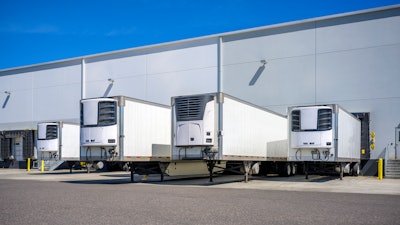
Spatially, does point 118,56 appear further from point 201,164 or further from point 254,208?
point 254,208

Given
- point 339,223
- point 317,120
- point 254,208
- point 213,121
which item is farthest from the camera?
point 317,120

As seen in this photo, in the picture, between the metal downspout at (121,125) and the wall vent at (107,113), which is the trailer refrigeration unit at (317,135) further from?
the wall vent at (107,113)

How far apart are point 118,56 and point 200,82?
8588 mm

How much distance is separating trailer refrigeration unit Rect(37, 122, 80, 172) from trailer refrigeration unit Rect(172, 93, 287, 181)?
13355mm

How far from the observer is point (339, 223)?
815cm

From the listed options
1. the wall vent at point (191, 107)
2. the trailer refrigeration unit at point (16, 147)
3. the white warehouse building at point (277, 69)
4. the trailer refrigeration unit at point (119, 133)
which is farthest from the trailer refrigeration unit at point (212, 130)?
the trailer refrigeration unit at point (16, 147)

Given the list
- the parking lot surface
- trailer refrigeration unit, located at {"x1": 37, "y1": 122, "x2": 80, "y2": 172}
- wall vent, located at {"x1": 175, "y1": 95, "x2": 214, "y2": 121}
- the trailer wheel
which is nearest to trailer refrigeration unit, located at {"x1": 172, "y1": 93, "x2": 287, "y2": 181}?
wall vent, located at {"x1": 175, "y1": 95, "x2": 214, "y2": 121}

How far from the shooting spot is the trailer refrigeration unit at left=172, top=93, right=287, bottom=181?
58.1 ft

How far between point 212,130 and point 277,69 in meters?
13.8

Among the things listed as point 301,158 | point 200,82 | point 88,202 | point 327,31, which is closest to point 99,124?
point 88,202

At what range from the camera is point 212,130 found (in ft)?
58.2

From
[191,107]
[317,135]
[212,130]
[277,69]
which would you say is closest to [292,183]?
[317,135]

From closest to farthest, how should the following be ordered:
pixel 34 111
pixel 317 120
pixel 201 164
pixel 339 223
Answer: pixel 339 223 → pixel 317 120 → pixel 201 164 → pixel 34 111

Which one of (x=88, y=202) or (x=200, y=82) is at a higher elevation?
(x=200, y=82)
